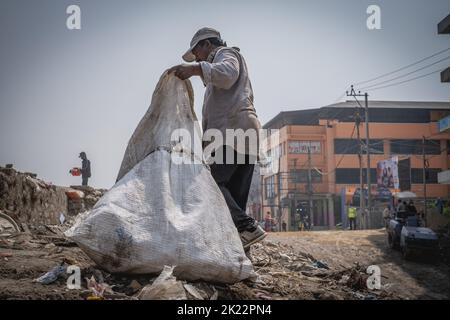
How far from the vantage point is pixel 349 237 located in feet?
48.6

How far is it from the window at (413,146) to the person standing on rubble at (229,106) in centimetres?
4303

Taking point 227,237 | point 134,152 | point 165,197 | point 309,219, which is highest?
point 134,152

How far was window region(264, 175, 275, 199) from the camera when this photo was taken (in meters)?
45.4

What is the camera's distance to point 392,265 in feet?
30.1

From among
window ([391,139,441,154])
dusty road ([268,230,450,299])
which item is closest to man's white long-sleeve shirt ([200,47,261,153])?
dusty road ([268,230,450,299])

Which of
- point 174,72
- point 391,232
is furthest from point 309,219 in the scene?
point 174,72

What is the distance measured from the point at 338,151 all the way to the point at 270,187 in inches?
312

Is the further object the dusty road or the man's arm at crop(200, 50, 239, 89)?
the dusty road

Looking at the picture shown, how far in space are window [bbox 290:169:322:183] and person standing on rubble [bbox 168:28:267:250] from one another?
38.7m

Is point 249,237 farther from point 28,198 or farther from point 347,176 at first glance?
point 347,176

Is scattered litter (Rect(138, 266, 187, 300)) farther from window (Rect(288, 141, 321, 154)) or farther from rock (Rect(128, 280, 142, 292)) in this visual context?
window (Rect(288, 141, 321, 154))

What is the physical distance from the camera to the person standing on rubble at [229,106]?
3.10 meters
